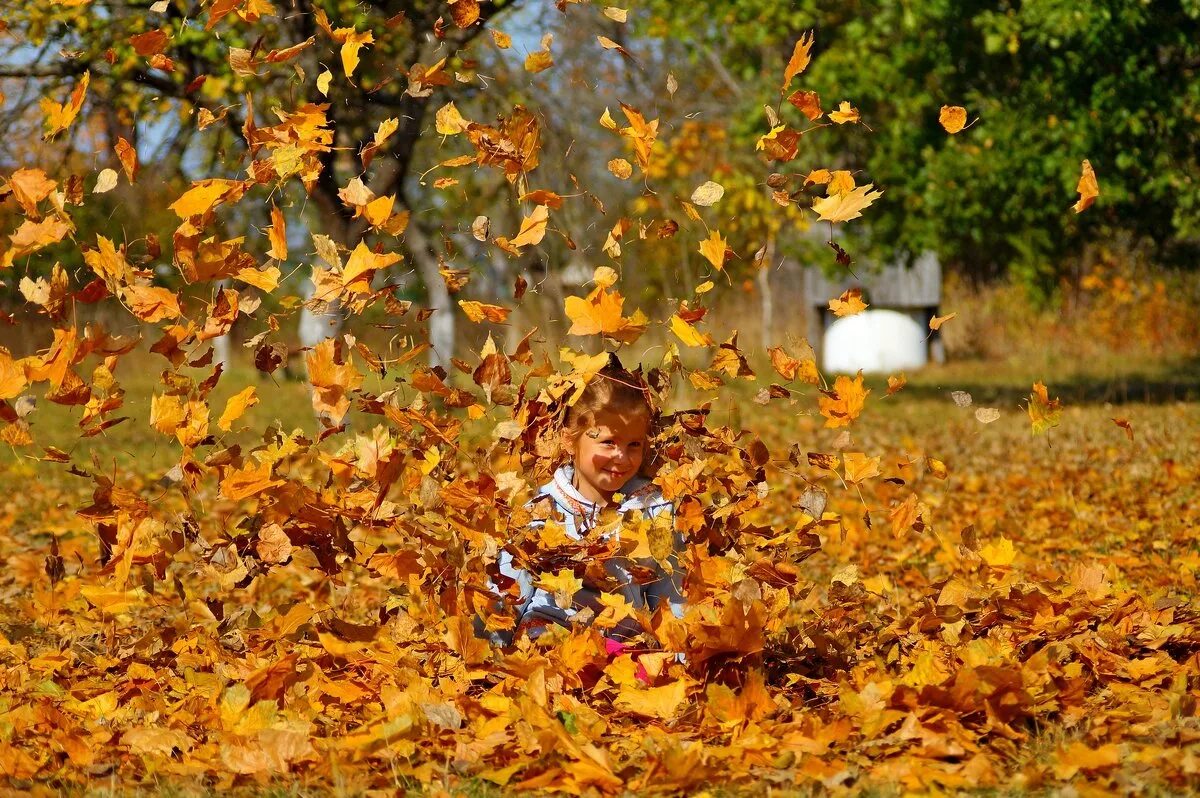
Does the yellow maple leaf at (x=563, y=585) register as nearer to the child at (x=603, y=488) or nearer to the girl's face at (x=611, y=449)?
the child at (x=603, y=488)

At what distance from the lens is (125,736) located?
3150 millimetres

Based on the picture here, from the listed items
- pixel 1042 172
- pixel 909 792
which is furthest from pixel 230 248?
pixel 1042 172

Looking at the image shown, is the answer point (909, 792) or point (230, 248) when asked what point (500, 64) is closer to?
point (230, 248)

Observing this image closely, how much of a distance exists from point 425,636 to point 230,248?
1.23 meters

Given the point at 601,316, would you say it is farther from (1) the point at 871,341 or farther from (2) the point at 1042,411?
(1) the point at 871,341

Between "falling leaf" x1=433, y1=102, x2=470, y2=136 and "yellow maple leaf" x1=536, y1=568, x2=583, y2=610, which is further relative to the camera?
"falling leaf" x1=433, y1=102, x2=470, y2=136

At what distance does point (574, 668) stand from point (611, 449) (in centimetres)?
64

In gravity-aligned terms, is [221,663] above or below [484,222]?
below

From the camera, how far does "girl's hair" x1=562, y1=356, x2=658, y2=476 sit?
3.68m

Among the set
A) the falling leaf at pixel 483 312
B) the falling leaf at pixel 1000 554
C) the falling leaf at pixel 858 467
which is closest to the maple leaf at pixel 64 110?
the falling leaf at pixel 483 312

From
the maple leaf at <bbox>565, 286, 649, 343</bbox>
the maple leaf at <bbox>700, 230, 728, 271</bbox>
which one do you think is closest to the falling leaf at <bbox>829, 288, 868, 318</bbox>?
the maple leaf at <bbox>700, 230, 728, 271</bbox>

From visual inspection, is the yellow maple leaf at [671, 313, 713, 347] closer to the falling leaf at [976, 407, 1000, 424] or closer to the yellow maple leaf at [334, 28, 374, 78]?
the falling leaf at [976, 407, 1000, 424]

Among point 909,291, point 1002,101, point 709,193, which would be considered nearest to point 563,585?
point 709,193

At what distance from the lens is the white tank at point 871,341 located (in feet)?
63.4
